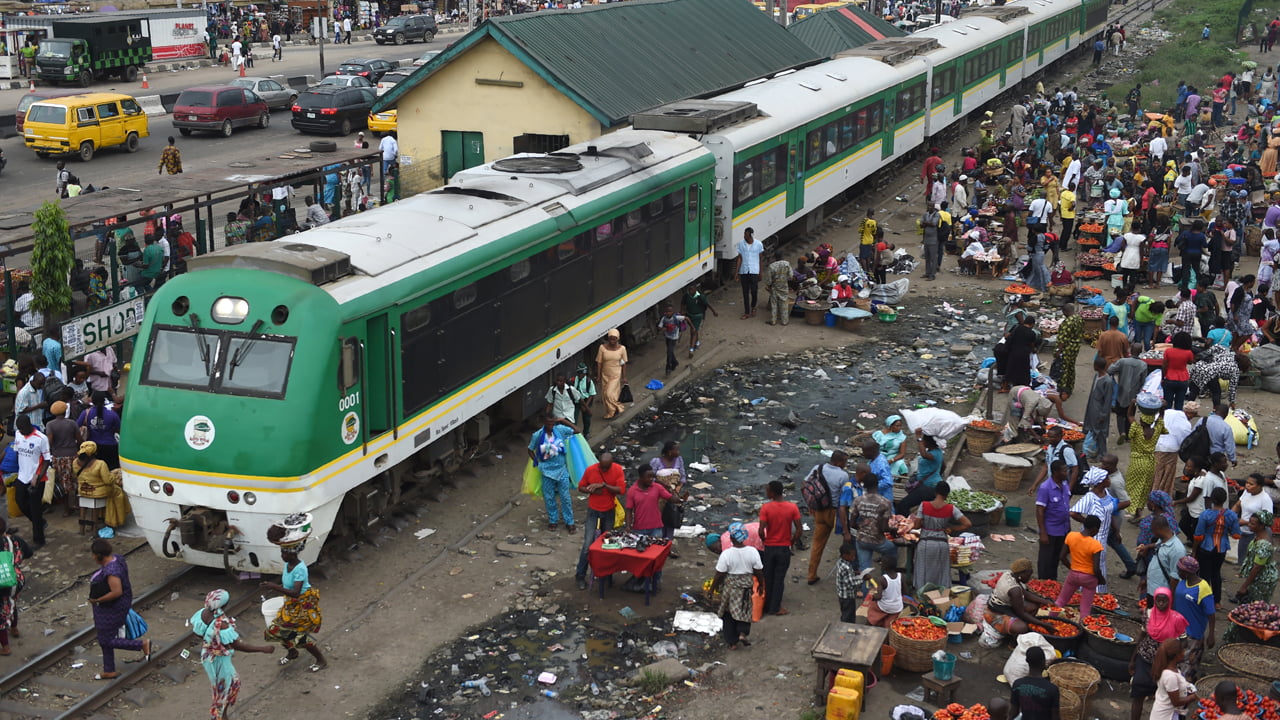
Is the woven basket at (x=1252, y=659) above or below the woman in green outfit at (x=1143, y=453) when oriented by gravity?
below

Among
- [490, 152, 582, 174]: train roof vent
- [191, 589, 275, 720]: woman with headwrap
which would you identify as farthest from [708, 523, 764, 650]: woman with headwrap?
[490, 152, 582, 174]: train roof vent

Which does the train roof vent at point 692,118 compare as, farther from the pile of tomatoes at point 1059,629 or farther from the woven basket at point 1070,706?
the woven basket at point 1070,706

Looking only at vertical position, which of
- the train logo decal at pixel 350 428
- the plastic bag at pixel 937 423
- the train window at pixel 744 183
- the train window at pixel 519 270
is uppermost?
the train window at pixel 519 270

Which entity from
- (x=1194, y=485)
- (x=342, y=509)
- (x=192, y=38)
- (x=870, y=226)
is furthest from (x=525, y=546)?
(x=192, y=38)

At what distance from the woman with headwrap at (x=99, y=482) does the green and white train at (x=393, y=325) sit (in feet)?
4.45

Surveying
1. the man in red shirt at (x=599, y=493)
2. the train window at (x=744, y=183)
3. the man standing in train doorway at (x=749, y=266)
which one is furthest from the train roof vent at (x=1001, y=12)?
the man in red shirt at (x=599, y=493)

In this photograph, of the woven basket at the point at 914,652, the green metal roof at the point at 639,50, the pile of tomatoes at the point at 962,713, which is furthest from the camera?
the green metal roof at the point at 639,50

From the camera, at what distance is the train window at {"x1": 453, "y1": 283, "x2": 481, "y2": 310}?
14.4 m

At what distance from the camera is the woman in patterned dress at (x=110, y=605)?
36.2ft

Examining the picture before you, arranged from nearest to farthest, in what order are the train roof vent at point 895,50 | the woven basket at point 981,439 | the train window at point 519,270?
the train window at point 519,270 < the woven basket at point 981,439 < the train roof vent at point 895,50

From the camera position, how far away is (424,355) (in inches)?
546

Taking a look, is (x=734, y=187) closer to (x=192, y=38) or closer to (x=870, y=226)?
(x=870, y=226)

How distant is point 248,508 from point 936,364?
11487 mm

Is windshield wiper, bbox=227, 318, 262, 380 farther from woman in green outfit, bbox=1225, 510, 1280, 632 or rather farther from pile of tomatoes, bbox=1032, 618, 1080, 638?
woman in green outfit, bbox=1225, 510, 1280, 632
